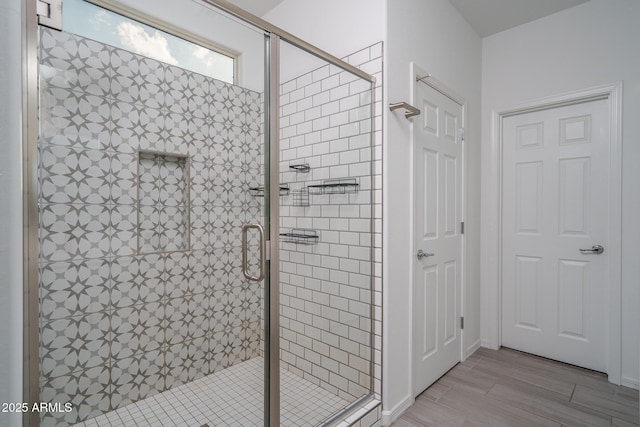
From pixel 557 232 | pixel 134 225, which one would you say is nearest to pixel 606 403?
pixel 557 232

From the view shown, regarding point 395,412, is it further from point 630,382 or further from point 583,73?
point 583,73

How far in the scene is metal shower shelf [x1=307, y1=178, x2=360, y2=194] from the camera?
1854 mm

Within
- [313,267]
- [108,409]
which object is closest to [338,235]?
[313,267]

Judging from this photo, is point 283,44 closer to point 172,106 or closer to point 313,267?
point 172,106

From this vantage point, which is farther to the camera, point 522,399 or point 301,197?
point 522,399

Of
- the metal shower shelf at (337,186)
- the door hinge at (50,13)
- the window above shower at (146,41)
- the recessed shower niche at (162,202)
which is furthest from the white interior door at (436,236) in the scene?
the door hinge at (50,13)

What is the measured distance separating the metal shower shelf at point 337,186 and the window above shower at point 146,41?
75 centimetres

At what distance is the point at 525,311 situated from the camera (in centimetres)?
284

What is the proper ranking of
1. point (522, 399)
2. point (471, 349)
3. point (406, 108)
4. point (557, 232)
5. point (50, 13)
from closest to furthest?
1. point (50, 13)
2. point (406, 108)
3. point (522, 399)
4. point (557, 232)
5. point (471, 349)

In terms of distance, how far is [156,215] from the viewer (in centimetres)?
136

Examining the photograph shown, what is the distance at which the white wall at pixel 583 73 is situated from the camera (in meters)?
2.28

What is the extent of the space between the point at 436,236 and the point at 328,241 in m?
1.00

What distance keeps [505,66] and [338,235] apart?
2518mm

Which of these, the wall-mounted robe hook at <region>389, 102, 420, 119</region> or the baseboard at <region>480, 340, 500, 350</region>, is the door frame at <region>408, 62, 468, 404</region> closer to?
the wall-mounted robe hook at <region>389, 102, 420, 119</region>
